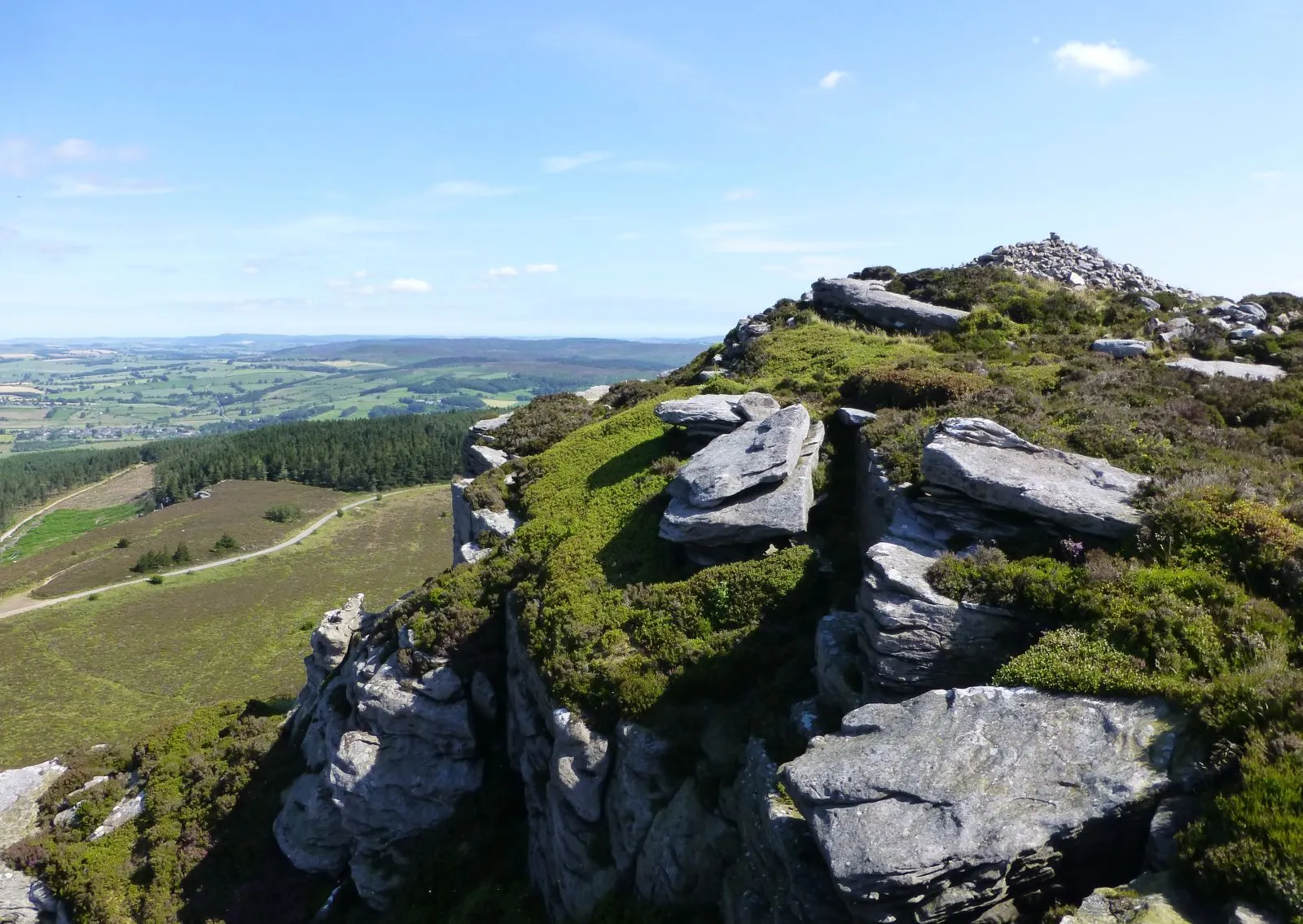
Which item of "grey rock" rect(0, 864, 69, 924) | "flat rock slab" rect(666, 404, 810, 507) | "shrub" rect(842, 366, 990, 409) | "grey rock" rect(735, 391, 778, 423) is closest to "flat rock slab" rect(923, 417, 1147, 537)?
"flat rock slab" rect(666, 404, 810, 507)

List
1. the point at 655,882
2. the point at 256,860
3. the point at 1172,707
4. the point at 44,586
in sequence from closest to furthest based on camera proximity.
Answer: the point at 1172,707
the point at 655,882
the point at 256,860
the point at 44,586

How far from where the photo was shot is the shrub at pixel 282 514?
318 feet

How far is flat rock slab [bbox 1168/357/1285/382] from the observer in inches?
915

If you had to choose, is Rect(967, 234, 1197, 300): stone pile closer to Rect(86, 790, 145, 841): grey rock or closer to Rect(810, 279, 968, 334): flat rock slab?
Rect(810, 279, 968, 334): flat rock slab

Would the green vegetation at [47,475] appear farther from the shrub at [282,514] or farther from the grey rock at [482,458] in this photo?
the grey rock at [482,458]

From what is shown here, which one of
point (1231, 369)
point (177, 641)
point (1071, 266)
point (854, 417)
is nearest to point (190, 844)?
point (854, 417)

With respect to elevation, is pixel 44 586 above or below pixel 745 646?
below

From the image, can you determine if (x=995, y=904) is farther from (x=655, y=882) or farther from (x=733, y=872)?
(x=655, y=882)

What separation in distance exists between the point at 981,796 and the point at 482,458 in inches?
1018

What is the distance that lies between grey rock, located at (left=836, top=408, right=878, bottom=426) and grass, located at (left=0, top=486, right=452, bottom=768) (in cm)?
3919

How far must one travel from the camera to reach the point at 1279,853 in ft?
23.7

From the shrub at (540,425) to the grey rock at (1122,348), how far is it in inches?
892

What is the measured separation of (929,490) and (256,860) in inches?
882

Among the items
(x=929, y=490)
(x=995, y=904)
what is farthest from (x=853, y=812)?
(x=929, y=490)
